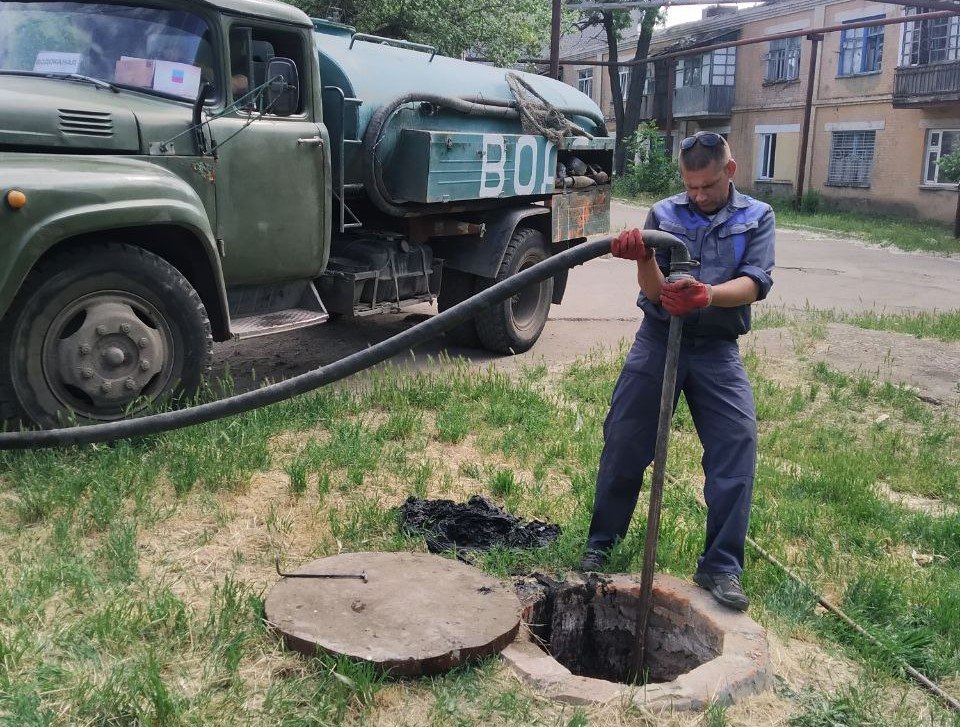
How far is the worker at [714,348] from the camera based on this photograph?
10.6 feet

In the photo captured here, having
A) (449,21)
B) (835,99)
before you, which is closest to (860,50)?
(835,99)

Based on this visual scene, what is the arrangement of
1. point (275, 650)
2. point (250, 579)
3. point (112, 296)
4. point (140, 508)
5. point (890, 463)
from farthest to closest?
point (890, 463), point (112, 296), point (140, 508), point (250, 579), point (275, 650)

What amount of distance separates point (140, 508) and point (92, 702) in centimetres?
136

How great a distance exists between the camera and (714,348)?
3338 millimetres

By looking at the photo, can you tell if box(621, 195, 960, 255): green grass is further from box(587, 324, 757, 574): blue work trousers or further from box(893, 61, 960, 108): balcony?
box(587, 324, 757, 574): blue work trousers

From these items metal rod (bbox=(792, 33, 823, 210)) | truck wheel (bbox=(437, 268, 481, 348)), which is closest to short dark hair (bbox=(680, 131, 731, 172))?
truck wheel (bbox=(437, 268, 481, 348))

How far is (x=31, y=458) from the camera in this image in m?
4.22

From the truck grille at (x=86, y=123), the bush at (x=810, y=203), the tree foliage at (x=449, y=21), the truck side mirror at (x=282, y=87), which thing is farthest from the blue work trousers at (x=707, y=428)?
the bush at (x=810, y=203)

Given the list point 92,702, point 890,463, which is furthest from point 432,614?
point 890,463

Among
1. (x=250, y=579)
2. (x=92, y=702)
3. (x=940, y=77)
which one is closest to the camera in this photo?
(x=92, y=702)

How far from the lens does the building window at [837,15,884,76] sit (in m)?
25.4

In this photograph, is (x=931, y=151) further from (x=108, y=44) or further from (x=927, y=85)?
(x=108, y=44)

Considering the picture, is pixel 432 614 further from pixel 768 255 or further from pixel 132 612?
pixel 768 255

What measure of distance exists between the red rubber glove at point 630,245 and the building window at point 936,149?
23.4 metres
